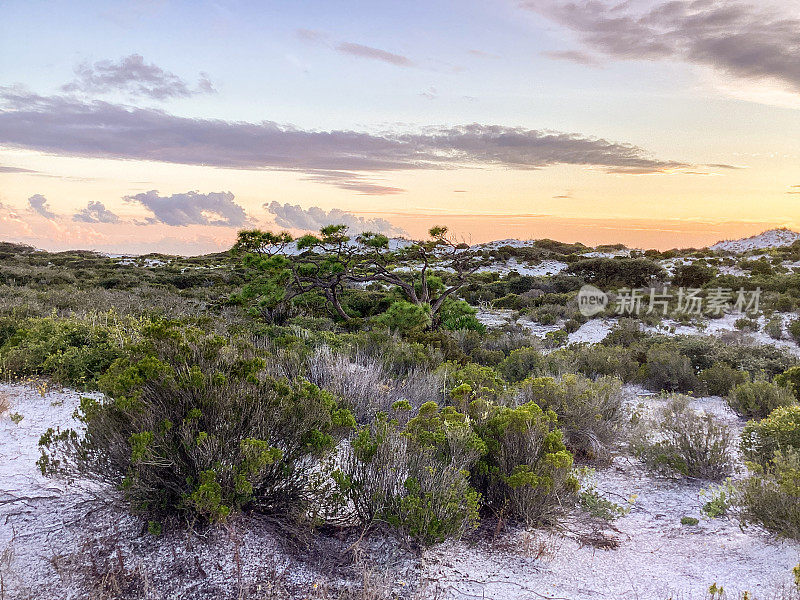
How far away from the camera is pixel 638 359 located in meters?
10.3

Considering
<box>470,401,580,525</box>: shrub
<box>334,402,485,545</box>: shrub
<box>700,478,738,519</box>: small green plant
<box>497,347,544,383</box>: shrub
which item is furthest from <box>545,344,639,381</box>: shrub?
<box>334,402,485,545</box>: shrub

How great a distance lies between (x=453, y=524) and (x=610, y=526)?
1623mm

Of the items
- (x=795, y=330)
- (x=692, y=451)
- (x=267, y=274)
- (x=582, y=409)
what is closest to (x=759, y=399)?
(x=692, y=451)

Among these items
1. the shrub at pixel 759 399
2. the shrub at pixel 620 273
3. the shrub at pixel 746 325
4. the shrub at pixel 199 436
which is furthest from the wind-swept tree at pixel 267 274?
the shrub at pixel 620 273

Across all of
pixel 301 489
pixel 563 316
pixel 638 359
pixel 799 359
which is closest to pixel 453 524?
pixel 301 489

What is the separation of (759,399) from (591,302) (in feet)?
37.9

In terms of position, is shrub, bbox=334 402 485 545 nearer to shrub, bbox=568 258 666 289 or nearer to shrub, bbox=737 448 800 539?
shrub, bbox=737 448 800 539

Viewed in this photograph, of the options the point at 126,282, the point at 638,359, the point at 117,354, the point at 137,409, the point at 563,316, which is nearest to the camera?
the point at 137,409

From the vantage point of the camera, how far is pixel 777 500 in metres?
3.70

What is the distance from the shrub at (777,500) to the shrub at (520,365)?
4387 mm

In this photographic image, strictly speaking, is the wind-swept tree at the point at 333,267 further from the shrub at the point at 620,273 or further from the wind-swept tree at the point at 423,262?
the shrub at the point at 620,273

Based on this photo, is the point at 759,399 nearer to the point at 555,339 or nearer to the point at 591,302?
the point at 555,339

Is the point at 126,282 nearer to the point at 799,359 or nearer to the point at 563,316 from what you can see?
the point at 563,316

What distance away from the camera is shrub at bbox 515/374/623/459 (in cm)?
575
